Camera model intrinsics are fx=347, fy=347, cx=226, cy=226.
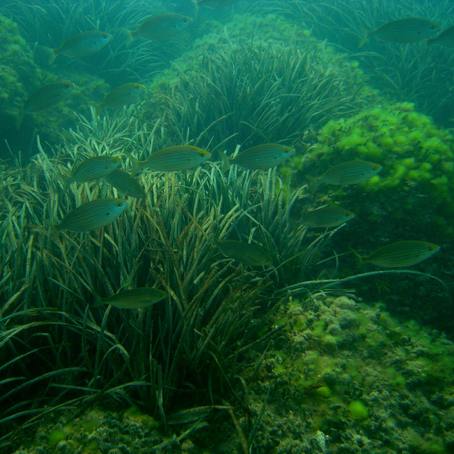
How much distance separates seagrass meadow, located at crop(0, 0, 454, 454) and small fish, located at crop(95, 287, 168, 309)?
0.01 metres

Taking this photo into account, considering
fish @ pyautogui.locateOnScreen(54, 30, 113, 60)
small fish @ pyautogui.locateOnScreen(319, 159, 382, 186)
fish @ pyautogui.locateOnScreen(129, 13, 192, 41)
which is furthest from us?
fish @ pyautogui.locateOnScreen(129, 13, 192, 41)

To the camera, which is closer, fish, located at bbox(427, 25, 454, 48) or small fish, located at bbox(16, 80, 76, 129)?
small fish, located at bbox(16, 80, 76, 129)

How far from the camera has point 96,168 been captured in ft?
10.7

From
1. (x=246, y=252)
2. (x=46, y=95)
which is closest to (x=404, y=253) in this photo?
(x=246, y=252)

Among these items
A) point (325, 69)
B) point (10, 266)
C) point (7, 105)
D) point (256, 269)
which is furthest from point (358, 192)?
point (7, 105)

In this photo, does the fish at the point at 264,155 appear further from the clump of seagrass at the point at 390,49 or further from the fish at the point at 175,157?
the clump of seagrass at the point at 390,49

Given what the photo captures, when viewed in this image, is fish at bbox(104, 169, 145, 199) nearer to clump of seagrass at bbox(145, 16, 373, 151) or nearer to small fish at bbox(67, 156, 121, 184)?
small fish at bbox(67, 156, 121, 184)

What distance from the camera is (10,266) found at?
3.07 meters

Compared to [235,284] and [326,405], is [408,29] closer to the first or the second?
[235,284]

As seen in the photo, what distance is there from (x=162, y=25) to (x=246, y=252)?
5.42m

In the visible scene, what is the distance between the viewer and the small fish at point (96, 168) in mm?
3244

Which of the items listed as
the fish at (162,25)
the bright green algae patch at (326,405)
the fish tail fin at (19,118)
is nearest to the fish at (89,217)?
the bright green algae patch at (326,405)

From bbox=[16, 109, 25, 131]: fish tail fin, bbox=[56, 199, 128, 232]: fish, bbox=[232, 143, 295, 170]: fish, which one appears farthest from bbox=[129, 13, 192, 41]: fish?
bbox=[56, 199, 128, 232]: fish

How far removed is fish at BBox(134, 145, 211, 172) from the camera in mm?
3371
